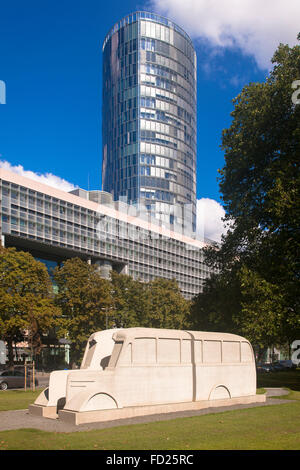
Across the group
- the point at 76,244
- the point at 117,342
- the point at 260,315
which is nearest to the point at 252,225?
the point at 260,315

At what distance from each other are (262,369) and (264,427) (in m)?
56.3

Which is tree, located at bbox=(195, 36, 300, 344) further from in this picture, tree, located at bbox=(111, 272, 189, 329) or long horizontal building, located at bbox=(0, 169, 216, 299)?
long horizontal building, located at bbox=(0, 169, 216, 299)

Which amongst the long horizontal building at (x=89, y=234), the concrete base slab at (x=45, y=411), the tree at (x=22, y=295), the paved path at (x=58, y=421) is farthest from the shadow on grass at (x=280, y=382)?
the long horizontal building at (x=89, y=234)

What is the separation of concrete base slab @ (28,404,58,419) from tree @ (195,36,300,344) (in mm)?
13511

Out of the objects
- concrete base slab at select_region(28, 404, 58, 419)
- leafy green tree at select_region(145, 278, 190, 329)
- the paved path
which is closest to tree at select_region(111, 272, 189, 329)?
leafy green tree at select_region(145, 278, 190, 329)

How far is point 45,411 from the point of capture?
17.3 m

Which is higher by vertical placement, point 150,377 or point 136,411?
point 150,377

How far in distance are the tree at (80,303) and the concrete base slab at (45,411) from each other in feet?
124

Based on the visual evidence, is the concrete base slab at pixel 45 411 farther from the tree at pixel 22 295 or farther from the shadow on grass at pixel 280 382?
the tree at pixel 22 295

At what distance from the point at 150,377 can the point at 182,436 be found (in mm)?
5640

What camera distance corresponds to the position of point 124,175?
15475cm

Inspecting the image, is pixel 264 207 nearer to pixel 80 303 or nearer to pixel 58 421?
pixel 58 421

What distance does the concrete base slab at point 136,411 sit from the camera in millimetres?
15245

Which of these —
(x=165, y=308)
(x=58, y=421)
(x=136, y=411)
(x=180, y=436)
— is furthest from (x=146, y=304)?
(x=180, y=436)
